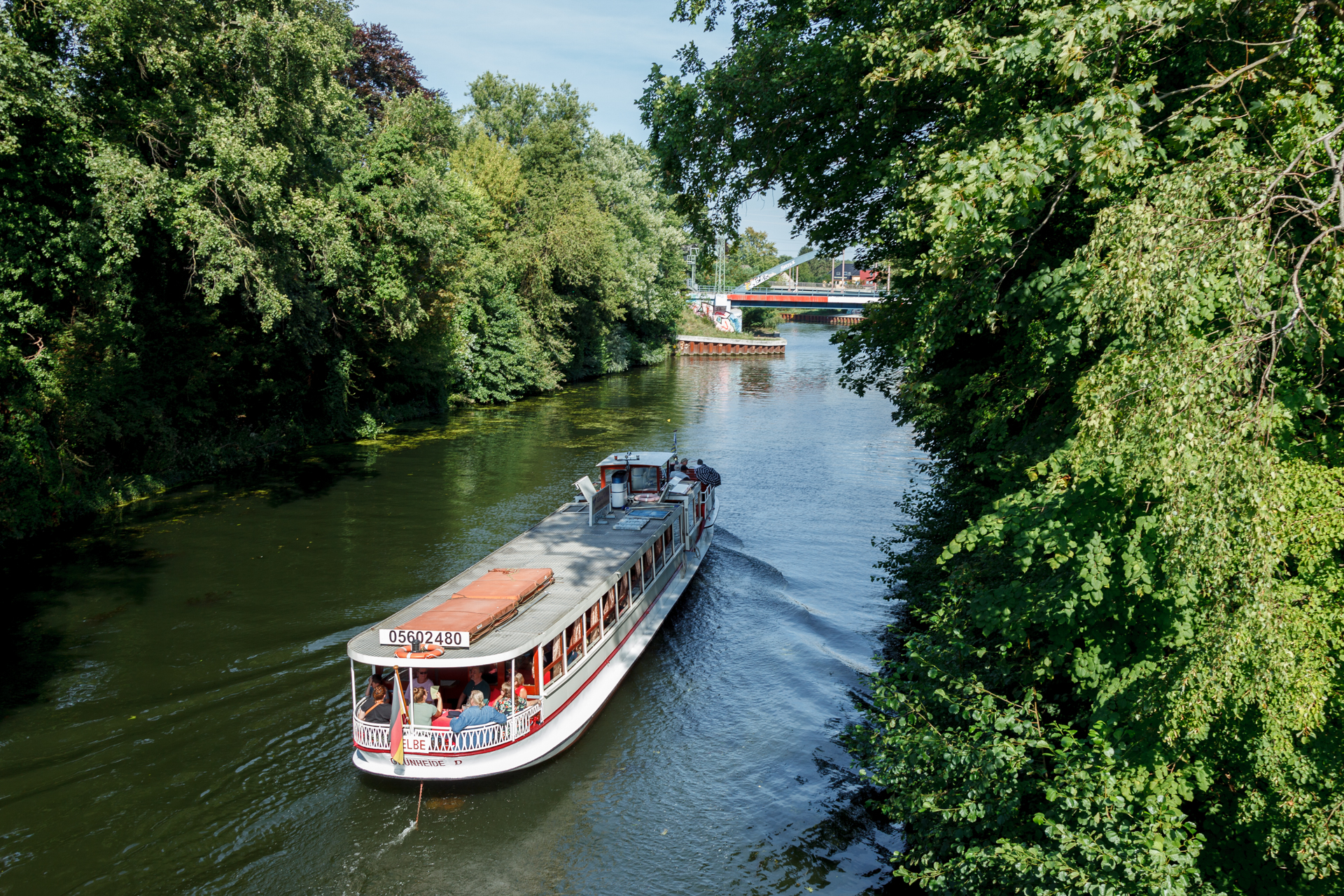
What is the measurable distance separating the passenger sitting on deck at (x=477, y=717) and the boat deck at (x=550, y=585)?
1.08 m

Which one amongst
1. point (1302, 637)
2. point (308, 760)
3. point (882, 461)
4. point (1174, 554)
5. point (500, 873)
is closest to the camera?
point (1174, 554)

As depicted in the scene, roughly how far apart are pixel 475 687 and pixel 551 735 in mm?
1735

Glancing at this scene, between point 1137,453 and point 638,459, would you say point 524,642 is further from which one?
point 638,459

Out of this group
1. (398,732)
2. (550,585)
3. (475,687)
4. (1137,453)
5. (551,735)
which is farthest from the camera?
(550,585)

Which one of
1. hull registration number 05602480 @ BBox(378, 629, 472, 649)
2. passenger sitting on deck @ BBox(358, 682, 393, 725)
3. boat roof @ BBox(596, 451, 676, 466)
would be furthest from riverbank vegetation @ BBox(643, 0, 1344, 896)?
boat roof @ BBox(596, 451, 676, 466)

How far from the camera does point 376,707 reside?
15.0 meters

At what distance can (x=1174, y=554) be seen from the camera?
6.49 m

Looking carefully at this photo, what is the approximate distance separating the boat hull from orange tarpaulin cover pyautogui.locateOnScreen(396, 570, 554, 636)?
1877 mm

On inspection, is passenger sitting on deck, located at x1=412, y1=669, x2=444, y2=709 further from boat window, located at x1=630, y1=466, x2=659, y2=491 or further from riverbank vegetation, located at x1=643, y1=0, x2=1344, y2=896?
boat window, located at x1=630, y1=466, x2=659, y2=491

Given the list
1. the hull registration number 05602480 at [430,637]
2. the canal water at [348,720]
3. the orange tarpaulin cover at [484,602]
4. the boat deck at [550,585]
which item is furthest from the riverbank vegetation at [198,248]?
the hull registration number 05602480 at [430,637]

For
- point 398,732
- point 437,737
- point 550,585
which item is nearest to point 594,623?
point 550,585

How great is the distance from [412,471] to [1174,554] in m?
34.2

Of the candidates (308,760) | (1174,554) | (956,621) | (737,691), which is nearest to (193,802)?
(308,760)

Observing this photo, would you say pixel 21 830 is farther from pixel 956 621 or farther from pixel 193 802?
pixel 956 621
